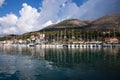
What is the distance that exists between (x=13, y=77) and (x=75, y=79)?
14.1m

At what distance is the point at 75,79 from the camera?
162 ft

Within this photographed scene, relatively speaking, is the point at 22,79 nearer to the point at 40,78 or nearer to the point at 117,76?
the point at 40,78

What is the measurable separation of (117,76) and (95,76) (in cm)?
→ 489

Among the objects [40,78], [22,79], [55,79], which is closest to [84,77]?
[55,79]

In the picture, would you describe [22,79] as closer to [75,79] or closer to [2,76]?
[2,76]

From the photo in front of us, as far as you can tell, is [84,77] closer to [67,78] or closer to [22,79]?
[67,78]

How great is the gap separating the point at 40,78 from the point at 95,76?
494 inches

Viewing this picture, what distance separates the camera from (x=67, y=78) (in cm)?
5091

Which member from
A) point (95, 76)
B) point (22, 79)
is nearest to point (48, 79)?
point (22, 79)

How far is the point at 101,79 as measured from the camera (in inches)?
1959

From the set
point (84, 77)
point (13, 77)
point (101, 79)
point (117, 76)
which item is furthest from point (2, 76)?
point (117, 76)

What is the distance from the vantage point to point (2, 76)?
53.5 m

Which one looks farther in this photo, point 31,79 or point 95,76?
point 95,76

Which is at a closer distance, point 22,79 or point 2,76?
point 22,79
